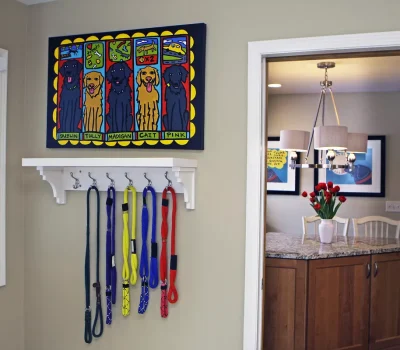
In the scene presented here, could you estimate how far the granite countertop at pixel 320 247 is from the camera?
343cm

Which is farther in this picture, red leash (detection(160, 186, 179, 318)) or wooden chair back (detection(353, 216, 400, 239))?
wooden chair back (detection(353, 216, 400, 239))

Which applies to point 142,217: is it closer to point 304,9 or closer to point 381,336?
point 304,9

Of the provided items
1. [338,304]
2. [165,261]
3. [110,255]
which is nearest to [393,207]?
[338,304]

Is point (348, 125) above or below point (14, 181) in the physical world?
above

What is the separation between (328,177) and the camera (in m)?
5.80

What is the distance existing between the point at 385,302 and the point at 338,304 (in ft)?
1.80

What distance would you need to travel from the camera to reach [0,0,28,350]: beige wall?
8.18ft

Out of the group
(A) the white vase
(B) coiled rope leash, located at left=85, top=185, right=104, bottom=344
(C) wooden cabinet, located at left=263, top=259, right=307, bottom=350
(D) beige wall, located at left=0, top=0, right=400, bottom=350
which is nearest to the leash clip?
(B) coiled rope leash, located at left=85, top=185, right=104, bottom=344

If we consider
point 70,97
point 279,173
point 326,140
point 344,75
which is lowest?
point 279,173

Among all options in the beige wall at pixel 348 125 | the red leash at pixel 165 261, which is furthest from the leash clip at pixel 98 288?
Result: the beige wall at pixel 348 125

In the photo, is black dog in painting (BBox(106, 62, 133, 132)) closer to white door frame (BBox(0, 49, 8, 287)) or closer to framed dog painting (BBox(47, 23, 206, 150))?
framed dog painting (BBox(47, 23, 206, 150))

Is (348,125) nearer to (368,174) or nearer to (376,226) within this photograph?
(368,174)

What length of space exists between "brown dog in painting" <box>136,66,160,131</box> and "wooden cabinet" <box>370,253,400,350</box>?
2.36 metres

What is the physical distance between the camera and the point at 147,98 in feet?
7.59
